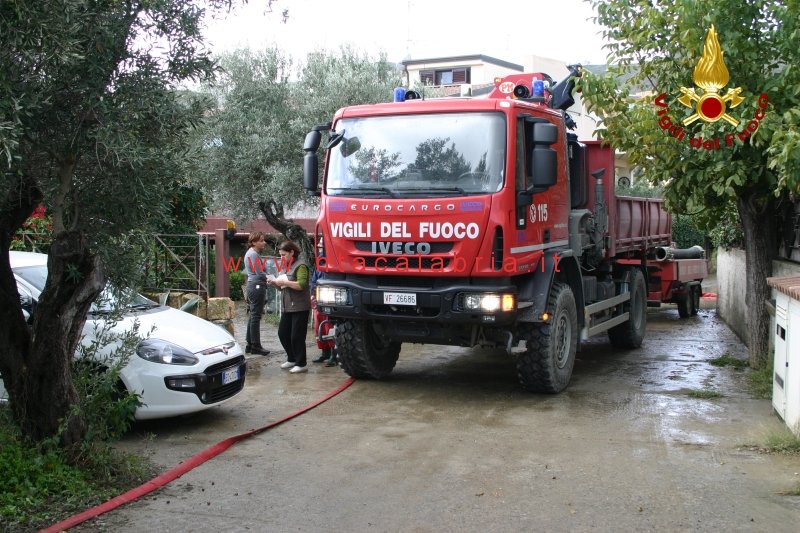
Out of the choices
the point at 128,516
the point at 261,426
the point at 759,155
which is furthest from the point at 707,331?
the point at 128,516

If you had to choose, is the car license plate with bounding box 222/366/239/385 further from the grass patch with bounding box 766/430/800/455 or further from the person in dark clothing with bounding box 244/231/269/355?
the grass patch with bounding box 766/430/800/455

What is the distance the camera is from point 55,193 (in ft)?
16.8

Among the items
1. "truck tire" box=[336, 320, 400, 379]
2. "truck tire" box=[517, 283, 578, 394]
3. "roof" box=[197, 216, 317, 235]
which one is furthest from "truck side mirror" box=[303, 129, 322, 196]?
"roof" box=[197, 216, 317, 235]

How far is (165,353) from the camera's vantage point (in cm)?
712

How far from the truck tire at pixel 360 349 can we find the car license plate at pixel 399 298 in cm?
99

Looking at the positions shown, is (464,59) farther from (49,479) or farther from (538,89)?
(49,479)

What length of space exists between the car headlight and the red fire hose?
798 millimetres

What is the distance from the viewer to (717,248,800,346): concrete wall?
43.6 feet

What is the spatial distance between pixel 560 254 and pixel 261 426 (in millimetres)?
3682

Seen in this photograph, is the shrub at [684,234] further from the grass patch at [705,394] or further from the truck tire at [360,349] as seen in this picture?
the truck tire at [360,349]

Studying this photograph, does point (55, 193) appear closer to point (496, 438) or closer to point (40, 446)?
point (40, 446)

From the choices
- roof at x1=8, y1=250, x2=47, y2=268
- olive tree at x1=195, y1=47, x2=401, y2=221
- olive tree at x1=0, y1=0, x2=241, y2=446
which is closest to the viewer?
olive tree at x1=0, y1=0, x2=241, y2=446

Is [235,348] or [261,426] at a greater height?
[235,348]

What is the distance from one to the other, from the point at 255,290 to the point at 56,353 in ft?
19.3
